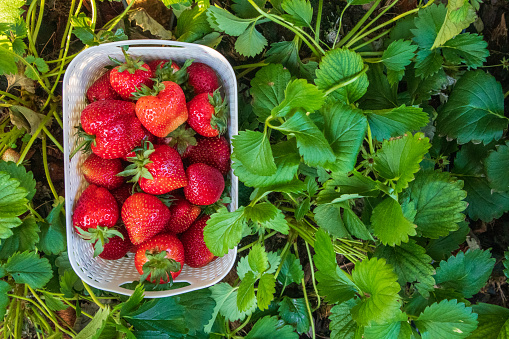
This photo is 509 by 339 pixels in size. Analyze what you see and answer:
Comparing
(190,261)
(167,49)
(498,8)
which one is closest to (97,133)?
(167,49)

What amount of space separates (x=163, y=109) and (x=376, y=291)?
0.64m

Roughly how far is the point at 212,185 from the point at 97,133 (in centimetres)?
31

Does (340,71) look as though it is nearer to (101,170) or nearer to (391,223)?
(391,223)

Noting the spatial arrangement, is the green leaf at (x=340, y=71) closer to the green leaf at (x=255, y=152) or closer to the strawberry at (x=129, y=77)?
the green leaf at (x=255, y=152)

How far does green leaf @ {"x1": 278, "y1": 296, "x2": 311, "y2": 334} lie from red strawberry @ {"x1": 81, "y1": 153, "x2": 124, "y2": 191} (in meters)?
0.66

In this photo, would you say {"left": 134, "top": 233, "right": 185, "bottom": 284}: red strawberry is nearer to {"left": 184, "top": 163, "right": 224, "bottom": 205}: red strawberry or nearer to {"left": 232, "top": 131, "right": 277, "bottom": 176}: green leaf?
{"left": 184, "top": 163, "right": 224, "bottom": 205}: red strawberry

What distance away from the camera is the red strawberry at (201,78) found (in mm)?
1000

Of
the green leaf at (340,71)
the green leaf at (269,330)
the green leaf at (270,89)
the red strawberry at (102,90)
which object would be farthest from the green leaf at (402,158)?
the red strawberry at (102,90)

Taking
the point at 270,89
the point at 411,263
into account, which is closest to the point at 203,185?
the point at 270,89

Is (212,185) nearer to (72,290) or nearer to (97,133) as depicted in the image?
(97,133)

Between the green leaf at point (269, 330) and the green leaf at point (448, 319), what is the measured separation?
1.31 ft

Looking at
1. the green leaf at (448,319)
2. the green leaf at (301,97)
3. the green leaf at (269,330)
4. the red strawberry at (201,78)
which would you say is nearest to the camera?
the green leaf at (301,97)

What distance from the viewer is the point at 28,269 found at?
96cm

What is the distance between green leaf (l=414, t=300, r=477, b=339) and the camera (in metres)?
0.89
